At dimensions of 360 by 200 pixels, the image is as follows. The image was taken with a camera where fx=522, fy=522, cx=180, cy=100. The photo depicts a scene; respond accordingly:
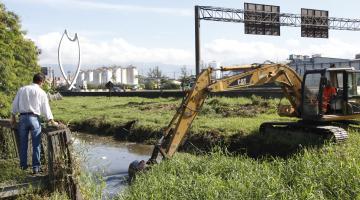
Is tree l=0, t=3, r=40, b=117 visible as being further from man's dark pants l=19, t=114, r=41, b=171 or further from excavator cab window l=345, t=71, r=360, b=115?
excavator cab window l=345, t=71, r=360, b=115

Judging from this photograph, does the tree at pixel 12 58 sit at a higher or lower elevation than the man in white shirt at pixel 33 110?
higher

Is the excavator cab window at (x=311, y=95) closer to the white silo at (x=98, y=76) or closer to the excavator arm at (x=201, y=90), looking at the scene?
the excavator arm at (x=201, y=90)

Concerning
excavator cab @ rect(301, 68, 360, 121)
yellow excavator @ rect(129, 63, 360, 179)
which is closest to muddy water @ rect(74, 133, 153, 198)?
yellow excavator @ rect(129, 63, 360, 179)

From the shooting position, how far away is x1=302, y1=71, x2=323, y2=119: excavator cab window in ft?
47.8

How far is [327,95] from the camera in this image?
14.6 meters

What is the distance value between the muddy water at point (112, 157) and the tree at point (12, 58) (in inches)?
89.1

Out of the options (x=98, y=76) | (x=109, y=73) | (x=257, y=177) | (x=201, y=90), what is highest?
(x=109, y=73)

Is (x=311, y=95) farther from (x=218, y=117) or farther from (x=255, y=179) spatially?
(x=218, y=117)

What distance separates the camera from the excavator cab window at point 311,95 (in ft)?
47.8

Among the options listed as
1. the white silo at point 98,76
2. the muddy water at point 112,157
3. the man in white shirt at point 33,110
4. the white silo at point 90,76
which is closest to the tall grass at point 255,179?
the muddy water at point 112,157

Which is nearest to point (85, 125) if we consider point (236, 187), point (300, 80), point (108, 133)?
point (108, 133)

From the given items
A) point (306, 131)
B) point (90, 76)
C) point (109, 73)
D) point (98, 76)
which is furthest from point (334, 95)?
point (90, 76)

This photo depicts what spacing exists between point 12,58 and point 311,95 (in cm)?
846

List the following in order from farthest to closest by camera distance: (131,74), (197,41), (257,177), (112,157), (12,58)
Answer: (131,74) < (197,41) < (112,157) < (12,58) < (257,177)
